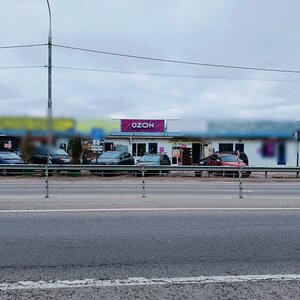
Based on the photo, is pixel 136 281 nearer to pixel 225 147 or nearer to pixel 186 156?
pixel 186 156

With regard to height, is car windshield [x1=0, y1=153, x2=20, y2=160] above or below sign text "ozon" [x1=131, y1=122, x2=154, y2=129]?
below

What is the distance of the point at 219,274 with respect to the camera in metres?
4.75

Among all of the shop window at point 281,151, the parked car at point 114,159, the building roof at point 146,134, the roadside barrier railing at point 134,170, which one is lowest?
the roadside barrier railing at point 134,170

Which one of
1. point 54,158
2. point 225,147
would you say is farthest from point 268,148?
point 54,158

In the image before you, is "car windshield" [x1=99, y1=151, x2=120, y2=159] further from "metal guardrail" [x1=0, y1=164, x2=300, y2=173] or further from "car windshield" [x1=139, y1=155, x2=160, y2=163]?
"metal guardrail" [x1=0, y1=164, x2=300, y2=173]

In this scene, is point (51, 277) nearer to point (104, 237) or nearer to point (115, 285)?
point (115, 285)

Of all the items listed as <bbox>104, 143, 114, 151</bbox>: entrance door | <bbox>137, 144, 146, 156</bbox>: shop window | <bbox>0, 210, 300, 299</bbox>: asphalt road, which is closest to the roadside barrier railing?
<bbox>0, 210, 300, 299</bbox>: asphalt road

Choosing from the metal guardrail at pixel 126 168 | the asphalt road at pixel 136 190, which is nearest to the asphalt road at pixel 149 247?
the asphalt road at pixel 136 190

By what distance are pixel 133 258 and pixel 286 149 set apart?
25440 mm

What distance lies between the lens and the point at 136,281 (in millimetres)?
4492

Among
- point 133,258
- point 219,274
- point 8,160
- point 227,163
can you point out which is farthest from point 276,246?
point 8,160

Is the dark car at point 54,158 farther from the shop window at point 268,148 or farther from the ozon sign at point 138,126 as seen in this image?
the shop window at point 268,148

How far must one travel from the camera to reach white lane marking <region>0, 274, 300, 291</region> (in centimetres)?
431

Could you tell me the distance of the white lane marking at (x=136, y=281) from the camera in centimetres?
431
